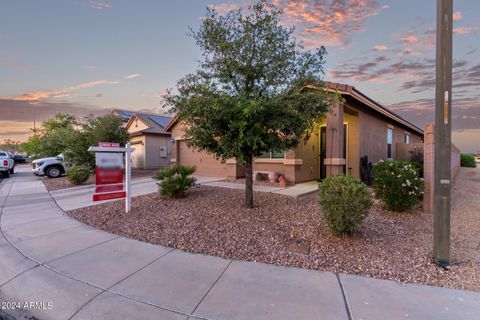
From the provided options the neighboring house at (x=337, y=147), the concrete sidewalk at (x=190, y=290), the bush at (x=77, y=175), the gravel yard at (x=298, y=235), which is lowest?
the concrete sidewalk at (x=190, y=290)

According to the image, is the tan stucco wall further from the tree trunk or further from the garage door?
the tree trunk

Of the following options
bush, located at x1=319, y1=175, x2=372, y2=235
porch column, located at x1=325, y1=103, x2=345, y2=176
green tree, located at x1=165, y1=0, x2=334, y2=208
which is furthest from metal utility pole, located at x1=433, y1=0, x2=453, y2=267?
porch column, located at x1=325, y1=103, x2=345, y2=176

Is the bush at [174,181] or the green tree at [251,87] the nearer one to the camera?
the green tree at [251,87]

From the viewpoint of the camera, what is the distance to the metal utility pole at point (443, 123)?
357cm

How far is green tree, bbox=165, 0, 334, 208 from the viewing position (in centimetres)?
546

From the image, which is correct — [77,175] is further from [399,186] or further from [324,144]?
[399,186]


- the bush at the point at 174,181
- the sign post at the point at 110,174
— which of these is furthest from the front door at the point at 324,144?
the sign post at the point at 110,174

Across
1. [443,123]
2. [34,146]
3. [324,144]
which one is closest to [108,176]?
[443,123]

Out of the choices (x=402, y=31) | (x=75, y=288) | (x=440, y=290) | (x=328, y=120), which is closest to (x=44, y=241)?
(x=75, y=288)

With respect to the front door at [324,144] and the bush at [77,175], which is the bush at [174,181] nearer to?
the front door at [324,144]

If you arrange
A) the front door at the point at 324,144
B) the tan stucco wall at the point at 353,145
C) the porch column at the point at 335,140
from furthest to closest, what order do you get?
the front door at the point at 324,144, the tan stucco wall at the point at 353,145, the porch column at the point at 335,140

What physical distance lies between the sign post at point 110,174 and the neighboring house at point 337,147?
88.3 inches

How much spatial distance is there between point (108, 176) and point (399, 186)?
749cm

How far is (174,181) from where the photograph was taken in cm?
769
